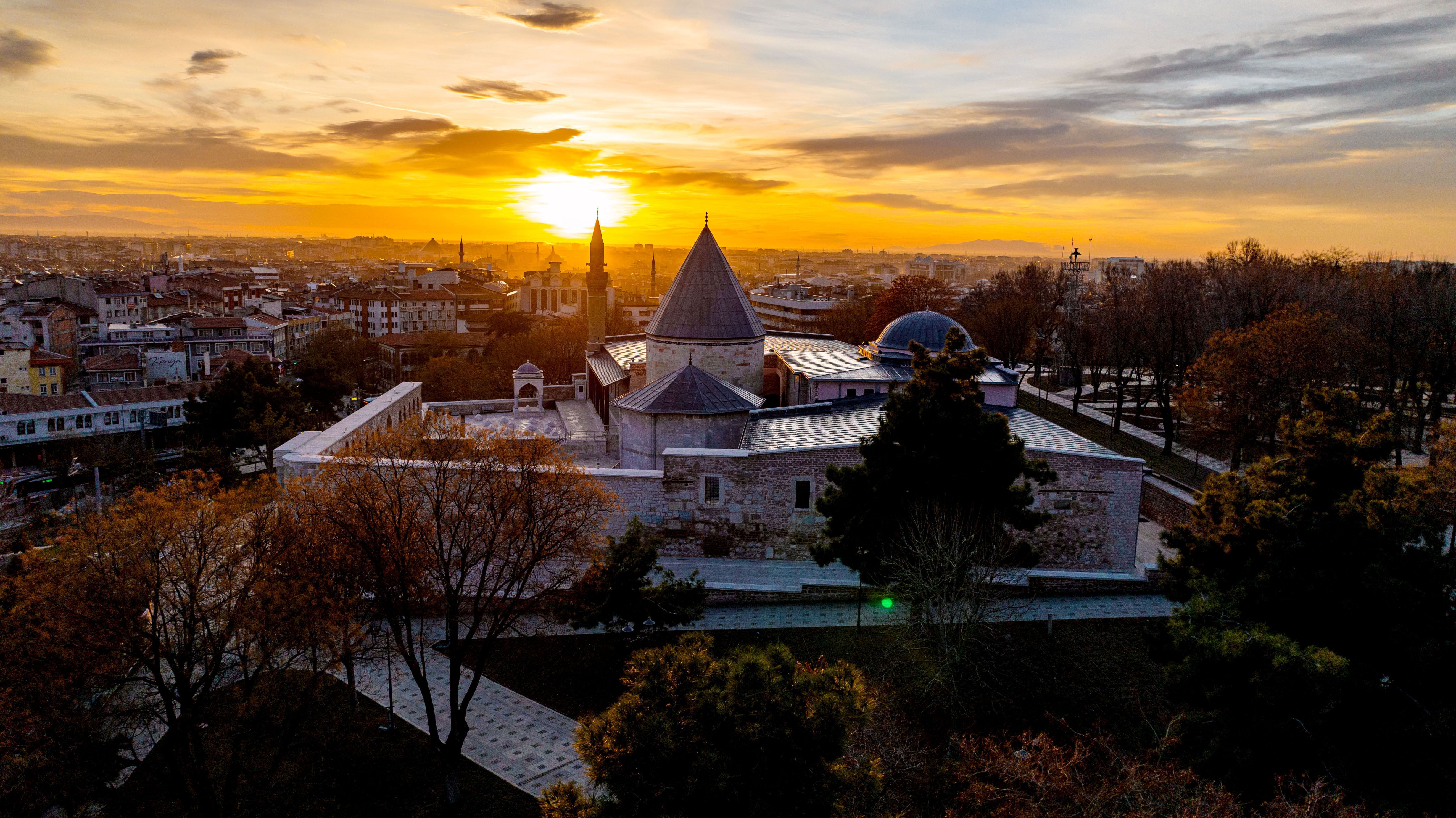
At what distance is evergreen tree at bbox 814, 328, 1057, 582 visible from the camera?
44.0ft

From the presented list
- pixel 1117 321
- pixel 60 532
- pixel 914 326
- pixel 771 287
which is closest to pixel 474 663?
pixel 60 532

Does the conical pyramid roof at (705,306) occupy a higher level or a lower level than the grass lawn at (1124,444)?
higher

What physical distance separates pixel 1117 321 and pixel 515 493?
31348 mm

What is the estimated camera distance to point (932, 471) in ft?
43.7

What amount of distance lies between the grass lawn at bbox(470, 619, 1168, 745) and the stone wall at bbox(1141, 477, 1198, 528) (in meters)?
6.80

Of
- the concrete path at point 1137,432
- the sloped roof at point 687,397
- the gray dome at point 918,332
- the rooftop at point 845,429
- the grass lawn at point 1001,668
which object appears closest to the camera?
the grass lawn at point 1001,668

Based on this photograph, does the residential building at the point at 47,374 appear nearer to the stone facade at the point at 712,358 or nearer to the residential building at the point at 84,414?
the residential building at the point at 84,414

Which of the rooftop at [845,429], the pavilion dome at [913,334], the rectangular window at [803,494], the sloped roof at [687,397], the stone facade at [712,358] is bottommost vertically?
the rectangular window at [803,494]

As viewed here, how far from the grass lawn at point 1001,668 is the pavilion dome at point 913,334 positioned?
43.1ft

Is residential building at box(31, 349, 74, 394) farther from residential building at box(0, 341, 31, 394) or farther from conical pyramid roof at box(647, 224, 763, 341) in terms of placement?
conical pyramid roof at box(647, 224, 763, 341)

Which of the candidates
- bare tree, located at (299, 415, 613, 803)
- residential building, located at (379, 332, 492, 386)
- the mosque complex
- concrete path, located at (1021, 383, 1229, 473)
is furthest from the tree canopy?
residential building, located at (379, 332, 492, 386)

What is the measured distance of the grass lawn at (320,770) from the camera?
10656 millimetres

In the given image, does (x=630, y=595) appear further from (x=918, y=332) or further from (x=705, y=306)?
(x=918, y=332)

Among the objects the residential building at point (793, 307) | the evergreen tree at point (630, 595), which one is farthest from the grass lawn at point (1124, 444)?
the residential building at point (793, 307)
